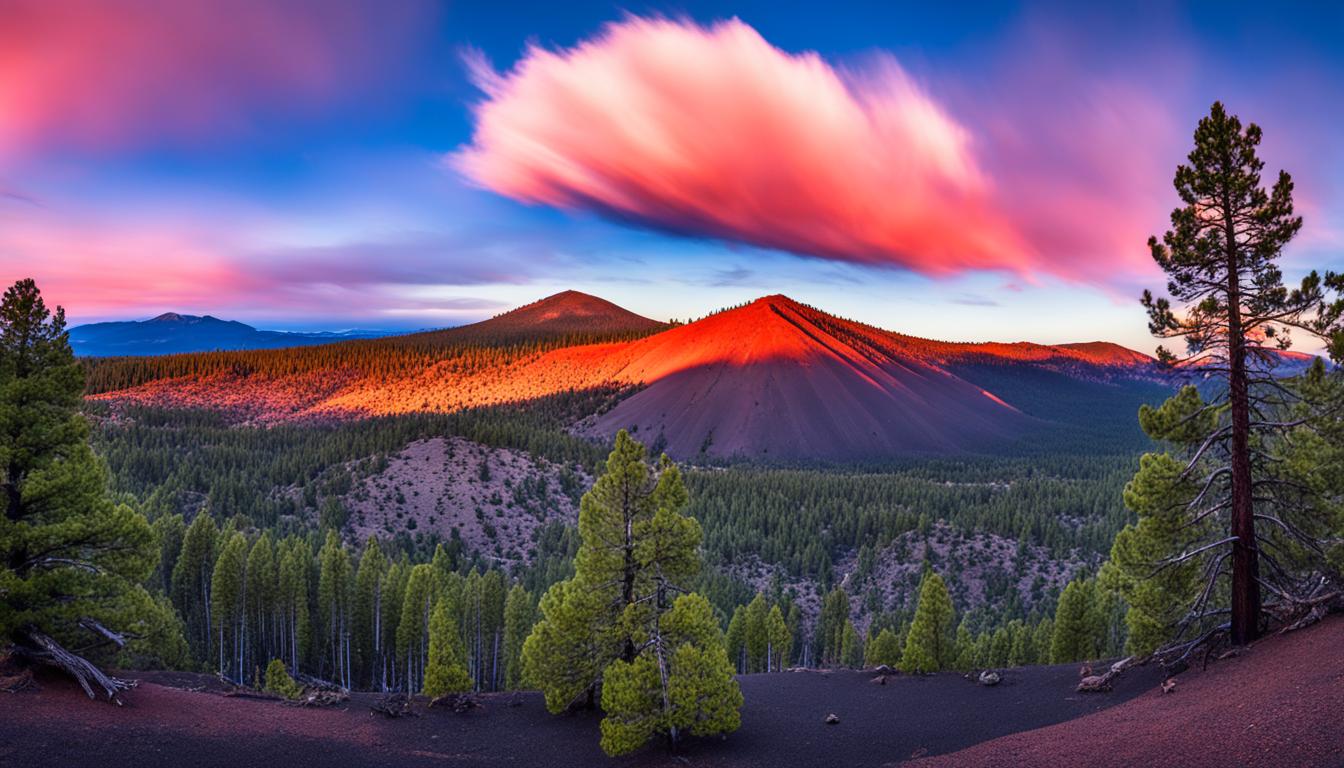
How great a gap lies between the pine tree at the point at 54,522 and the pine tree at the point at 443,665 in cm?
1195

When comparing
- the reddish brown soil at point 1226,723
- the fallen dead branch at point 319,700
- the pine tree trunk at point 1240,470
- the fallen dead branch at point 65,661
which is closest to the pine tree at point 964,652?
the pine tree trunk at point 1240,470

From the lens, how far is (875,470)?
590ft

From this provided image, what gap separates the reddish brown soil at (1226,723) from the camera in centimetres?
1184

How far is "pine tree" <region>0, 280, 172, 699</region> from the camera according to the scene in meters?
18.8

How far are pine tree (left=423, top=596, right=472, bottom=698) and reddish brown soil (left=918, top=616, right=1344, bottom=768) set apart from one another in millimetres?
21402

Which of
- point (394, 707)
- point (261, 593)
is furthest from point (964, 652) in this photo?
point (261, 593)

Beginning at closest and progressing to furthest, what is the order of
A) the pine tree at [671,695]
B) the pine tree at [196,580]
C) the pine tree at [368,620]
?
1. the pine tree at [671,695]
2. the pine tree at [368,620]
3. the pine tree at [196,580]

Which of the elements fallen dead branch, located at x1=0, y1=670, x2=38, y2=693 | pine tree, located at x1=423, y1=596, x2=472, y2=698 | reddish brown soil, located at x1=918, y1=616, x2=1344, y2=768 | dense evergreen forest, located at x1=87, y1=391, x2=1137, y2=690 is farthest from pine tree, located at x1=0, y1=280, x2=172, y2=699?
reddish brown soil, located at x1=918, y1=616, x2=1344, y2=768

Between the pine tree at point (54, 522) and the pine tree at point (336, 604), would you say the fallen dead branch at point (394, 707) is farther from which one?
the pine tree at point (336, 604)

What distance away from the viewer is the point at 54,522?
19.7 meters

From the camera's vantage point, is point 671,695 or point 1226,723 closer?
point 1226,723

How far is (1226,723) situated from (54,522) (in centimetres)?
2947

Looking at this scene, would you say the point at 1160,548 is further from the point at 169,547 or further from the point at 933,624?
the point at 169,547

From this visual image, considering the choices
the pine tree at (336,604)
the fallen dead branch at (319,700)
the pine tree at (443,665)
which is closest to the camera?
the fallen dead branch at (319,700)
